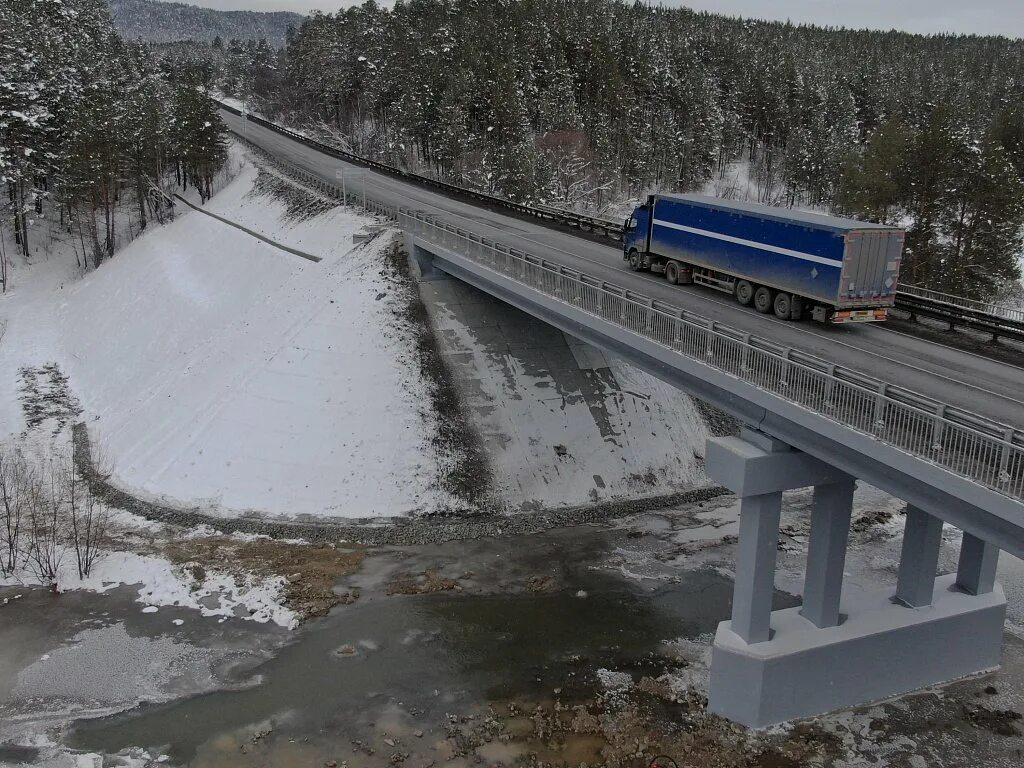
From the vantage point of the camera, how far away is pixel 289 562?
22938 mm

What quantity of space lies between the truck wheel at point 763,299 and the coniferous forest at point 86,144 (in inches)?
1693

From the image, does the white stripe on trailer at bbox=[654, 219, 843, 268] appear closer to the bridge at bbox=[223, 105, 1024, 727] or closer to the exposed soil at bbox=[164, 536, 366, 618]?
the bridge at bbox=[223, 105, 1024, 727]

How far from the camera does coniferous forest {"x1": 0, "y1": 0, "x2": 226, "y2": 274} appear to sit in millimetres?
49375

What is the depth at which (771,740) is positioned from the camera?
1608 cm

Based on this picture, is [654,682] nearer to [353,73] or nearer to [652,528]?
[652,528]

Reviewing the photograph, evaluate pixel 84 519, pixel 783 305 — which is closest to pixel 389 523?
pixel 84 519

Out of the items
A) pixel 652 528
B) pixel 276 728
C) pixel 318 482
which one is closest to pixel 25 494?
pixel 318 482

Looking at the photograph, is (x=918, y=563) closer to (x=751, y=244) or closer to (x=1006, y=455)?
(x=1006, y=455)

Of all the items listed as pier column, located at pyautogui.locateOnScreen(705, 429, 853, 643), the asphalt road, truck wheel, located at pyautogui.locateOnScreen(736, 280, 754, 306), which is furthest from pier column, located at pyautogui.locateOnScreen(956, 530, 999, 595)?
truck wheel, located at pyautogui.locateOnScreen(736, 280, 754, 306)

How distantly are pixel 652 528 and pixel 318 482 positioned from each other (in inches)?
426

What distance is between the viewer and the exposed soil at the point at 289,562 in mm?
21219

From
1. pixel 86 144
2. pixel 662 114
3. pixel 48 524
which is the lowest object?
pixel 48 524

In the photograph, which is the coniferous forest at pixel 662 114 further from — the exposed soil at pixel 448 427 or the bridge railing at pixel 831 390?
the bridge railing at pixel 831 390

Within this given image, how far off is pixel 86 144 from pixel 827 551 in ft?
160
